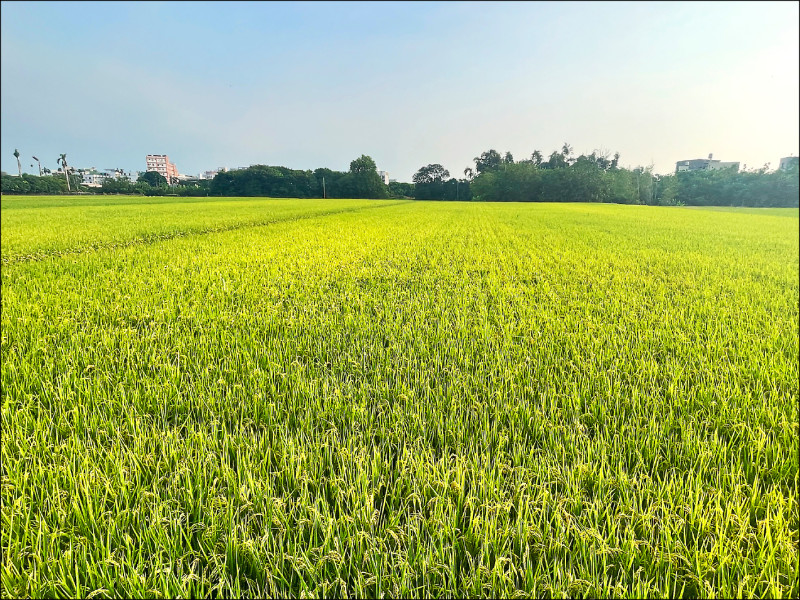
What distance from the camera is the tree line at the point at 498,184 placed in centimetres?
2594

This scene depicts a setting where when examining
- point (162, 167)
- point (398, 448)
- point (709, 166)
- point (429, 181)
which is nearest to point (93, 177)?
point (162, 167)

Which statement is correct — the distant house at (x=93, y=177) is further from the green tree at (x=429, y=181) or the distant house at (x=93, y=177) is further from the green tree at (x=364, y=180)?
the green tree at (x=429, y=181)

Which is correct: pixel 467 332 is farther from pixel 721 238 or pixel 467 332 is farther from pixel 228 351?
pixel 721 238

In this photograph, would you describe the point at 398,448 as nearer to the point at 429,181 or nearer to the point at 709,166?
the point at 429,181

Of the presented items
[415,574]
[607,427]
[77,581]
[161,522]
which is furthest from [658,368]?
[77,581]

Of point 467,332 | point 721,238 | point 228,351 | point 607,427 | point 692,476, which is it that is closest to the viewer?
point 692,476

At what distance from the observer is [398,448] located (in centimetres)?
167

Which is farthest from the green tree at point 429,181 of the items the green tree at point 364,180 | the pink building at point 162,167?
the pink building at point 162,167

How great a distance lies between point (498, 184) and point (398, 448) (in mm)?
75814

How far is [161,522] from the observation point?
121cm

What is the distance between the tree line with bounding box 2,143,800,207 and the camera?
85.1 feet

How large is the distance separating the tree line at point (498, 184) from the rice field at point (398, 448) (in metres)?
18.9

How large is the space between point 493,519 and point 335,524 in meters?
0.49

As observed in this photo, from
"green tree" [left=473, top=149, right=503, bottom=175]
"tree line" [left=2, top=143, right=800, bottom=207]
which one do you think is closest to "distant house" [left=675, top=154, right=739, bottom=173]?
"tree line" [left=2, top=143, right=800, bottom=207]
